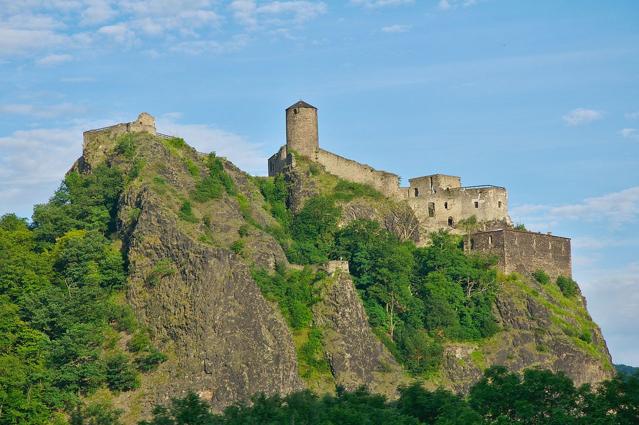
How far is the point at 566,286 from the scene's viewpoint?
331ft

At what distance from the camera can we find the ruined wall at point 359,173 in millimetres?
102000

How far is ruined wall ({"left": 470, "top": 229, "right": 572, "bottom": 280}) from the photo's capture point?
9875 centimetres

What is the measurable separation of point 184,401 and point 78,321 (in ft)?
57.5

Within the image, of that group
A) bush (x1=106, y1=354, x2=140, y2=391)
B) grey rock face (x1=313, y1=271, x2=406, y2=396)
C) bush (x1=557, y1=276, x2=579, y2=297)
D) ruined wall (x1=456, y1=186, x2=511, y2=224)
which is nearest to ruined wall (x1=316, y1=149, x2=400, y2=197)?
ruined wall (x1=456, y1=186, x2=511, y2=224)

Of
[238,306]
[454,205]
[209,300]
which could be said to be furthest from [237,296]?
[454,205]

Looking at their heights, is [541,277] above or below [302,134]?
below

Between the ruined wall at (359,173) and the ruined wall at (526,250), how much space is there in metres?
7.33

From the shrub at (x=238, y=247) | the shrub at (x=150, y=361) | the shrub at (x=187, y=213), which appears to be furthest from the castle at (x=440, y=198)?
the shrub at (x=150, y=361)

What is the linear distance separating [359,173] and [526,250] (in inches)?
486

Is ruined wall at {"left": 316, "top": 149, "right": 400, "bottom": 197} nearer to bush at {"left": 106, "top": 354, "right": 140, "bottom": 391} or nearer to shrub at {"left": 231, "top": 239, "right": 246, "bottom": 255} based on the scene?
shrub at {"left": 231, "top": 239, "right": 246, "bottom": 255}

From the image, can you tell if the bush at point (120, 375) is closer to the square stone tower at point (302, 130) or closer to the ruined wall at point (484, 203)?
the square stone tower at point (302, 130)

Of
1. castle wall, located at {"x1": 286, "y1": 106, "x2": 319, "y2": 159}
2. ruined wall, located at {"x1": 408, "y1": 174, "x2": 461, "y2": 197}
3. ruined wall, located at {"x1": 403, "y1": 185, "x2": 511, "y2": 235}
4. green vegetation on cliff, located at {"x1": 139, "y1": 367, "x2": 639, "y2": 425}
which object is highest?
castle wall, located at {"x1": 286, "y1": 106, "x2": 319, "y2": 159}

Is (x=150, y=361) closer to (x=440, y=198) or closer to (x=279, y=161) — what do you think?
(x=279, y=161)

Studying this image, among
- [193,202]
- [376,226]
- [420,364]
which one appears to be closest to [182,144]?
[193,202]
